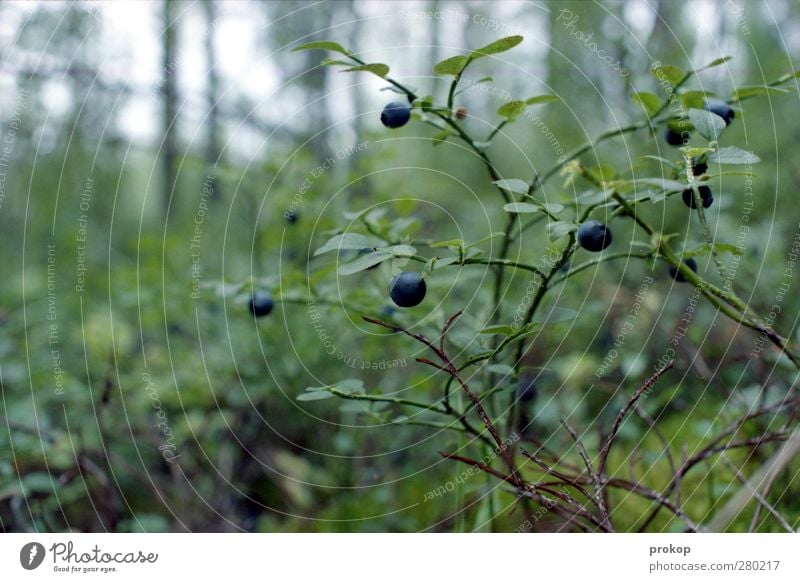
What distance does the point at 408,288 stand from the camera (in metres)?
0.57

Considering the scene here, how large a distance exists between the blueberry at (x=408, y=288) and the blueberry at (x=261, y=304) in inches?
10.4

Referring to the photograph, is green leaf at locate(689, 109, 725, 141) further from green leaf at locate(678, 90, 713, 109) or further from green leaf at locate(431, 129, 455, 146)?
green leaf at locate(431, 129, 455, 146)

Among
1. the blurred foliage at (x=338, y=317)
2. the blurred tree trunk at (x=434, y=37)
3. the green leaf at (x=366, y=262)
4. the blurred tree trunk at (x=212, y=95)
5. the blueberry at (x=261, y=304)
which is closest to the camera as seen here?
the green leaf at (x=366, y=262)

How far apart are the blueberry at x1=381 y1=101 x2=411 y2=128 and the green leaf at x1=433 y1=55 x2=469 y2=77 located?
5cm

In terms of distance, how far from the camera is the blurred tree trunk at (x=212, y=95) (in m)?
1.60

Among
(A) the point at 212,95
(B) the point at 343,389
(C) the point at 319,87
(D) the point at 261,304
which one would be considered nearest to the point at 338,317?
(D) the point at 261,304

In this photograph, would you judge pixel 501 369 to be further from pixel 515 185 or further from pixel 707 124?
pixel 707 124

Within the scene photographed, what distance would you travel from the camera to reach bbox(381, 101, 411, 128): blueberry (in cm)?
64

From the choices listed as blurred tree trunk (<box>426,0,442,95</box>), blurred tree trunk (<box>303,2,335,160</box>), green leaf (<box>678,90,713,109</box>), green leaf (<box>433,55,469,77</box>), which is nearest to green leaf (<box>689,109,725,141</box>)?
green leaf (<box>678,90,713,109</box>)

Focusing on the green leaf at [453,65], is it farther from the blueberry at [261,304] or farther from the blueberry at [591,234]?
the blueberry at [261,304]

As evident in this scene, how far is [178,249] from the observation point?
1518mm
